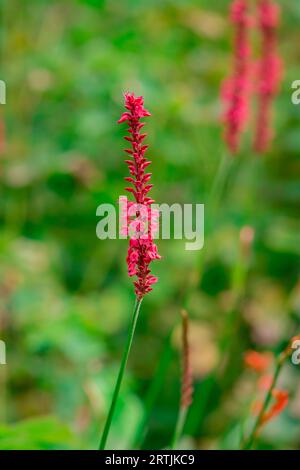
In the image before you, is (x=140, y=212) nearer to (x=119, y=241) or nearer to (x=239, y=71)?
(x=239, y=71)

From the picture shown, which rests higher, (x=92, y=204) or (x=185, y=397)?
(x=92, y=204)

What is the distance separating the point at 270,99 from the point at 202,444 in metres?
1.01

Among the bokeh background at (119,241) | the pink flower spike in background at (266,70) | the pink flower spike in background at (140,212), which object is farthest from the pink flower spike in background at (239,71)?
the pink flower spike in background at (140,212)

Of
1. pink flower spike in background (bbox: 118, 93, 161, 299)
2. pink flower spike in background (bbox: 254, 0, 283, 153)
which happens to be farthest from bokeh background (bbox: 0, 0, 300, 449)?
pink flower spike in background (bbox: 118, 93, 161, 299)

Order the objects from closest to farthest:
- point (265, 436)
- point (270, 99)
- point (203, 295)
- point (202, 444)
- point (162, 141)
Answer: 1. point (270, 99)
2. point (265, 436)
3. point (202, 444)
4. point (162, 141)
5. point (203, 295)

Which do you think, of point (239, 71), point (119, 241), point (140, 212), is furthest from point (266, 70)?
point (119, 241)

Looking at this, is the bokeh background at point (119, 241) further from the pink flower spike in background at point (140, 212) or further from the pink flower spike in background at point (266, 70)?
the pink flower spike in background at point (140, 212)

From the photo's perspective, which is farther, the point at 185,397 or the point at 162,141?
the point at 162,141

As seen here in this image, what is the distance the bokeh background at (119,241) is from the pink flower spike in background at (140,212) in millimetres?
598

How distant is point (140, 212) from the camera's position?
2.04 feet

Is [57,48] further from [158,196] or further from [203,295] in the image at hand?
[203,295]

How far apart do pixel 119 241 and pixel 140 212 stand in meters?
1.38
